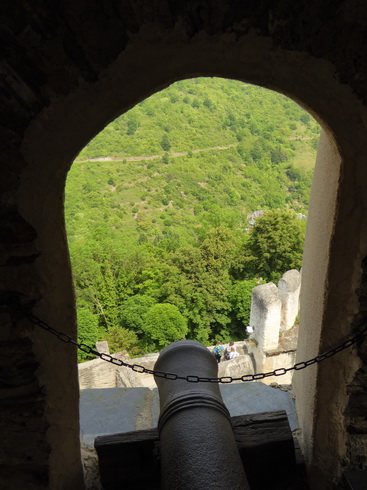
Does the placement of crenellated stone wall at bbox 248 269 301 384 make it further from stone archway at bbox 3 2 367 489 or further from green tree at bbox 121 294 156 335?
stone archway at bbox 3 2 367 489

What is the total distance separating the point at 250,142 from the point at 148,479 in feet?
142

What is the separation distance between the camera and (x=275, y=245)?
19.7 meters

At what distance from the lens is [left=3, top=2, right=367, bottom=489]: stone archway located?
4.81 ft

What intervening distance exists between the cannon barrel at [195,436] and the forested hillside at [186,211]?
52.3ft

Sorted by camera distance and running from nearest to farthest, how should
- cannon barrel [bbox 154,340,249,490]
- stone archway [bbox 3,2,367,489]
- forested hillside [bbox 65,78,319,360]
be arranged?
1. stone archway [bbox 3,2,367,489]
2. cannon barrel [bbox 154,340,249,490]
3. forested hillside [bbox 65,78,319,360]

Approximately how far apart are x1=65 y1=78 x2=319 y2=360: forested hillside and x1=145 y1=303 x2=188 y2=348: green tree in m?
0.05

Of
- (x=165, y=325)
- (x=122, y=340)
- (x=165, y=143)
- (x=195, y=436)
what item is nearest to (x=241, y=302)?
(x=165, y=325)

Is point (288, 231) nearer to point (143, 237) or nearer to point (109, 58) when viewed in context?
point (143, 237)

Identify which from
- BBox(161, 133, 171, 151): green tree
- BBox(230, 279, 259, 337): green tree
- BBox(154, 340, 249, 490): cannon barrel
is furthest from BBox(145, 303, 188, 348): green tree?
BBox(161, 133, 171, 151): green tree

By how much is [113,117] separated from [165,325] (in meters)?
16.8

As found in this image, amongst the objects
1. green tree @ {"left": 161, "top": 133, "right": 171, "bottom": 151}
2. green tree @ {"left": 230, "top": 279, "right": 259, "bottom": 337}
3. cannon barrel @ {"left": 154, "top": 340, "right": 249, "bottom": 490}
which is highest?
green tree @ {"left": 161, "top": 133, "right": 171, "bottom": 151}

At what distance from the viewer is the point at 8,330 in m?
1.76

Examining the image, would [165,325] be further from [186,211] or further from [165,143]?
[165,143]

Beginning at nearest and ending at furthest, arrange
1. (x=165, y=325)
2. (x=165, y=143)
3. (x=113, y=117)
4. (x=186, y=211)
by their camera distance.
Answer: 1. (x=113, y=117)
2. (x=165, y=325)
3. (x=186, y=211)
4. (x=165, y=143)
